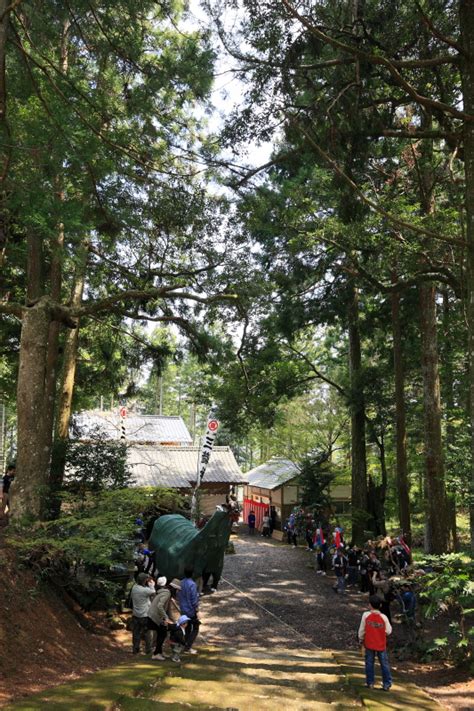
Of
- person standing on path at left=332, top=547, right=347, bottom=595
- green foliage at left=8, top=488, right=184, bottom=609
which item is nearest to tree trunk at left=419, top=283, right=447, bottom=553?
person standing on path at left=332, top=547, right=347, bottom=595

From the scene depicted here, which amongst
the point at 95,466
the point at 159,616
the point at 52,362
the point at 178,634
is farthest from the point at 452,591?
the point at 52,362

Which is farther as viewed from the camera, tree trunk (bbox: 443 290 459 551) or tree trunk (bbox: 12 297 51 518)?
tree trunk (bbox: 443 290 459 551)

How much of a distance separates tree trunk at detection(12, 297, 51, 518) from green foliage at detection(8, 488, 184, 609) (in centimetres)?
64

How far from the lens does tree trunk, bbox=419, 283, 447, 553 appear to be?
13594 millimetres

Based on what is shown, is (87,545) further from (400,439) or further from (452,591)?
(400,439)

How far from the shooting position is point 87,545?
713 centimetres

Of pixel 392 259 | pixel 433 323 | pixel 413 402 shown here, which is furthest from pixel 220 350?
pixel 413 402

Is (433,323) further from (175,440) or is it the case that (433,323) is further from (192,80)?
(175,440)

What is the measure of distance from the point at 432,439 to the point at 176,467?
1306cm

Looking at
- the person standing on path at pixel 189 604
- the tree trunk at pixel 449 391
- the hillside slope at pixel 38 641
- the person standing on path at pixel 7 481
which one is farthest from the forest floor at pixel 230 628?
the tree trunk at pixel 449 391

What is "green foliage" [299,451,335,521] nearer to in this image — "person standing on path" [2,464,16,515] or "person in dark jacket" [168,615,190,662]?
"person standing on path" [2,464,16,515]

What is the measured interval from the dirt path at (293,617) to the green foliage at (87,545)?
236 cm

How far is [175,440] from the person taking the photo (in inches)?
1222

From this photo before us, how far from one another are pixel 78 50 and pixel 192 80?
357cm
